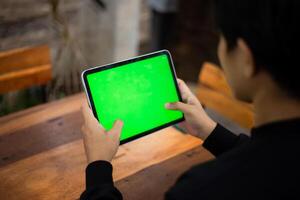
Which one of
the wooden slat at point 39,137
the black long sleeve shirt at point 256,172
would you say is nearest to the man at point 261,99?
the black long sleeve shirt at point 256,172

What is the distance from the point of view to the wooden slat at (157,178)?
3.71 ft

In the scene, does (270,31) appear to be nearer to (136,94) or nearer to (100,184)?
(100,184)

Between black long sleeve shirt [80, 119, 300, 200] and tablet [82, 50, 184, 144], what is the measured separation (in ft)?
1.37

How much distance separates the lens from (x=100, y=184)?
35.0 inches

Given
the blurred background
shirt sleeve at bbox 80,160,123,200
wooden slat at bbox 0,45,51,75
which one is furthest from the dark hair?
the blurred background

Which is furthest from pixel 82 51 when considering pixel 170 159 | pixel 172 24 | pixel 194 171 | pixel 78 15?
pixel 194 171

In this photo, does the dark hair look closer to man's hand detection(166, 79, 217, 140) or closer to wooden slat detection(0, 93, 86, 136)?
man's hand detection(166, 79, 217, 140)

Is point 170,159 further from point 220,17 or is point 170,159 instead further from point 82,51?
point 82,51

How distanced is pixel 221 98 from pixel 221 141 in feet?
2.04

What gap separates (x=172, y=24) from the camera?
316cm

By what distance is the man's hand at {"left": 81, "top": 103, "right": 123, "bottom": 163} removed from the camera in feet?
3.18

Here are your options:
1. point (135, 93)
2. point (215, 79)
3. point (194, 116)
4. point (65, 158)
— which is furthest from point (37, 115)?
point (215, 79)

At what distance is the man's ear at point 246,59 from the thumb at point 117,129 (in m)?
0.43

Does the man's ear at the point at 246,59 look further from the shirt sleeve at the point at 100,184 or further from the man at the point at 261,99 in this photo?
the shirt sleeve at the point at 100,184
